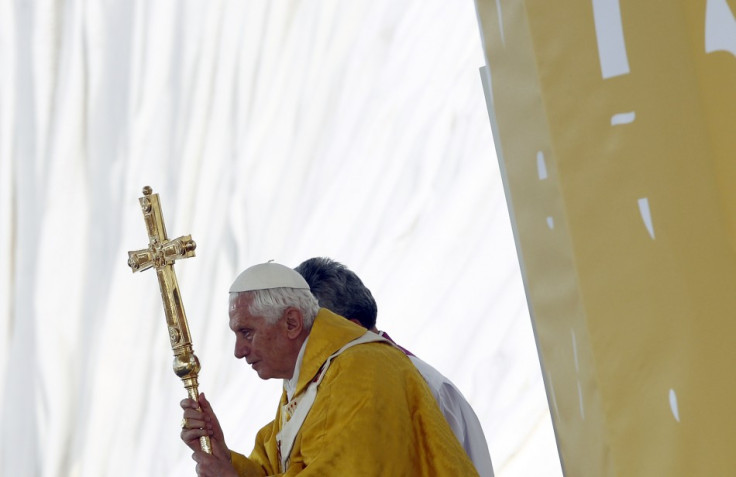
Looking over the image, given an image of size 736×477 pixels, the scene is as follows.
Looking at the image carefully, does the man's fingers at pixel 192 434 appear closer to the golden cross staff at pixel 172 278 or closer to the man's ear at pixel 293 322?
the golden cross staff at pixel 172 278

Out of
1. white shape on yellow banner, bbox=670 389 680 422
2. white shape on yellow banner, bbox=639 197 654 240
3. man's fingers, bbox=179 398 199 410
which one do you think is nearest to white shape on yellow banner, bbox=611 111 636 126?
white shape on yellow banner, bbox=639 197 654 240

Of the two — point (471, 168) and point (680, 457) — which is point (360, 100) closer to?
point (471, 168)

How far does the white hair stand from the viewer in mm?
2369

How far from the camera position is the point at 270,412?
521 cm

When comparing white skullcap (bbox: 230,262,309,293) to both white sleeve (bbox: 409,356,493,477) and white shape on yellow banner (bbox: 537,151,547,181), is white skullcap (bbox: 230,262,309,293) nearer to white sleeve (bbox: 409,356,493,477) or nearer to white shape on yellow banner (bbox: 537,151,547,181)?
white sleeve (bbox: 409,356,493,477)

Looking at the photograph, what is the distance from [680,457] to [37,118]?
4.80 meters

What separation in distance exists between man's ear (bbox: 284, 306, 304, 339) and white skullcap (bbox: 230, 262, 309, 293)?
2.7 inches

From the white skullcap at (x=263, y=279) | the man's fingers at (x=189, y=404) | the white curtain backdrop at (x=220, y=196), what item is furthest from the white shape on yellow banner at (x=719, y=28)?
the white curtain backdrop at (x=220, y=196)

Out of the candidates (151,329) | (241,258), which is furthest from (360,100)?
(151,329)

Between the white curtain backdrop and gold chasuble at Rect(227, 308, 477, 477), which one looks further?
the white curtain backdrop

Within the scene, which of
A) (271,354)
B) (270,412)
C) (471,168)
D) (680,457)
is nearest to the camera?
(680,457)

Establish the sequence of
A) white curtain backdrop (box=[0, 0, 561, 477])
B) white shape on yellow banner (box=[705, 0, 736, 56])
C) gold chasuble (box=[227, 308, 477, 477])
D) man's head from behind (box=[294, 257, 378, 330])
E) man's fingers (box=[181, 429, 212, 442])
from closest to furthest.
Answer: white shape on yellow banner (box=[705, 0, 736, 56]) → gold chasuble (box=[227, 308, 477, 477]) → man's fingers (box=[181, 429, 212, 442]) → man's head from behind (box=[294, 257, 378, 330]) → white curtain backdrop (box=[0, 0, 561, 477])

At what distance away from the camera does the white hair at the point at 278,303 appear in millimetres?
2369

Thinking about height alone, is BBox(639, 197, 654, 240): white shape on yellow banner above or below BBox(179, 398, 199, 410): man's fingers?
above
